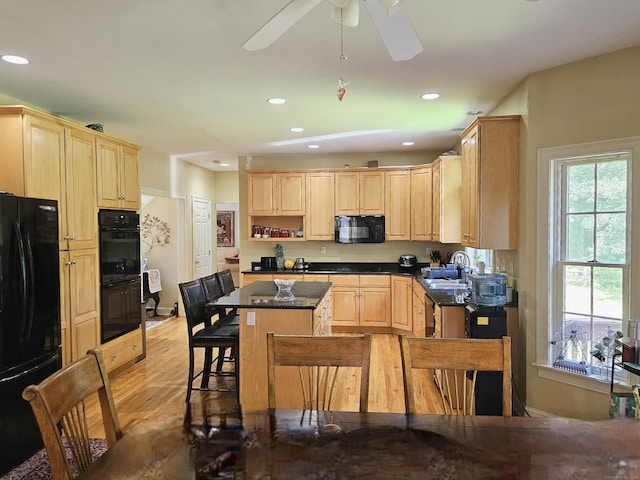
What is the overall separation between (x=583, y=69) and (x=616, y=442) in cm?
256

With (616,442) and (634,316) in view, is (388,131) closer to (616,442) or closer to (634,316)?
(634,316)

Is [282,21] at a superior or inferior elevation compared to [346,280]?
superior

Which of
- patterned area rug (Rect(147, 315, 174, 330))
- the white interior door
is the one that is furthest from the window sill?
the white interior door

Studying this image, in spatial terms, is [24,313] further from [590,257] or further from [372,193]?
[372,193]

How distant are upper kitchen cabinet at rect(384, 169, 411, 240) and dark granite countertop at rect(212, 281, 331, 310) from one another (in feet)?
7.37

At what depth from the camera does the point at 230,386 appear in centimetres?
424

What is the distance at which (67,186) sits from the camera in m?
3.67

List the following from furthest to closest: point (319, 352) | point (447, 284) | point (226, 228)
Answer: point (226, 228) < point (447, 284) < point (319, 352)

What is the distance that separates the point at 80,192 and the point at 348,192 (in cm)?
362

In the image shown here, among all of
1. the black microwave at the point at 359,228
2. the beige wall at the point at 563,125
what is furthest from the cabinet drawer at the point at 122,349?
the beige wall at the point at 563,125

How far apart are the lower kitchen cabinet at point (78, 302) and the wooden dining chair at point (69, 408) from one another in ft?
7.76

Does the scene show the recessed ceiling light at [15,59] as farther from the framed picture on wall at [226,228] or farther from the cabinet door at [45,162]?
the framed picture on wall at [226,228]

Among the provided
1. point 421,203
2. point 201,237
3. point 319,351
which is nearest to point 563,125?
point 319,351

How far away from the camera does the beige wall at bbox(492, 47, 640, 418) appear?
284 centimetres
